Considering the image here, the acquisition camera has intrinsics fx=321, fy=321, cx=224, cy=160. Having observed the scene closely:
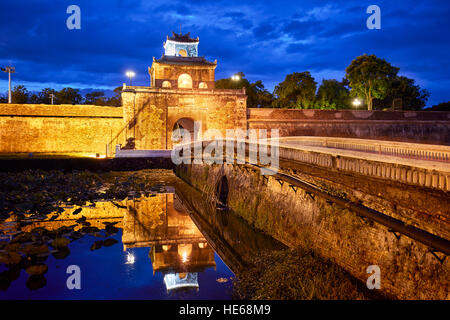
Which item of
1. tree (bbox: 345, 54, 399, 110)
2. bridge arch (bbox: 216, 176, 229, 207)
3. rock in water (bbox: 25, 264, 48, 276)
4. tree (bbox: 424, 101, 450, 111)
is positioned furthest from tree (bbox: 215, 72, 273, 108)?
rock in water (bbox: 25, 264, 48, 276)

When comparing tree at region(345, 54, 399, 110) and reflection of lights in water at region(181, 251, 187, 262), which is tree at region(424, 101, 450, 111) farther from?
reflection of lights in water at region(181, 251, 187, 262)

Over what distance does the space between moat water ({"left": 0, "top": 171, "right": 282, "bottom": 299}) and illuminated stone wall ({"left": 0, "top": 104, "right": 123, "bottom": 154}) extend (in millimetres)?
22420

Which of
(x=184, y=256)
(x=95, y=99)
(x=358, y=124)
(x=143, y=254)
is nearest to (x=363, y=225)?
(x=184, y=256)

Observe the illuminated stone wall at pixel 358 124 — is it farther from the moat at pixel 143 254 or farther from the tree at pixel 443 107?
the moat at pixel 143 254

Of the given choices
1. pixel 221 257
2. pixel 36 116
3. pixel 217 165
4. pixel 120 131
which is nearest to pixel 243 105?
pixel 120 131

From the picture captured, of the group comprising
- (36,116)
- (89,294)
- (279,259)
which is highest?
(36,116)

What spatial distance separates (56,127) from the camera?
113 ft

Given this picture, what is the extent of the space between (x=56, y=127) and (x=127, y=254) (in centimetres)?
2942

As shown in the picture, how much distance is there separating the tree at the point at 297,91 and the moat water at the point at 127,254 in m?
38.1

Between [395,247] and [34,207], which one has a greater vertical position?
[395,247]

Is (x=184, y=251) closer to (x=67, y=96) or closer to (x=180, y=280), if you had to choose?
(x=180, y=280)

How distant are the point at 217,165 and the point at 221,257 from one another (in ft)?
23.7
